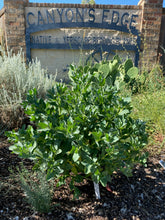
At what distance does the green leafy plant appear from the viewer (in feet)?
4.54

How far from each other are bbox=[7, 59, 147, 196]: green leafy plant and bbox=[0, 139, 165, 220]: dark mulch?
24 centimetres

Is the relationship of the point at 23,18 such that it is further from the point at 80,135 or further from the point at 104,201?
the point at 104,201

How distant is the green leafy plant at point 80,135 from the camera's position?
1.38 metres

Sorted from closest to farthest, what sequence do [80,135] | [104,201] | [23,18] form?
[80,135] → [104,201] → [23,18]

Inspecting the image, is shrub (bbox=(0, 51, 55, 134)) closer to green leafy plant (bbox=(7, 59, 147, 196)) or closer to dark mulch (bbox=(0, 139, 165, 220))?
dark mulch (bbox=(0, 139, 165, 220))

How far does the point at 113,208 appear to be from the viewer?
5.45 feet

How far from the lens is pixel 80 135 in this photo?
142 cm

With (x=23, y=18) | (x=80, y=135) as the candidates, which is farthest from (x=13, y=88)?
(x=23, y=18)

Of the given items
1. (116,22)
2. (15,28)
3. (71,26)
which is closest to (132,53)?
(116,22)

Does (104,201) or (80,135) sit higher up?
(80,135)

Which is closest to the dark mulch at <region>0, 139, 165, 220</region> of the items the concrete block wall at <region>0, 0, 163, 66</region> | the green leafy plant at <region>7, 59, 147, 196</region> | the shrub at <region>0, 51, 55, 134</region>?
the green leafy plant at <region>7, 59, 147, 196</region>

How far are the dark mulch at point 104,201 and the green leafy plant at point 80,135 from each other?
0.24 m

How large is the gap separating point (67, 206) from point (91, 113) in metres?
0.77

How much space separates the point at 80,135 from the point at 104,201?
2.20ft
